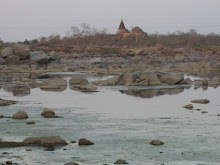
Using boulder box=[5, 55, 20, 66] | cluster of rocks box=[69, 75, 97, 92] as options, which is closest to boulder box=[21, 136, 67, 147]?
cluster of rocks box=[69, 75, 97, 92]

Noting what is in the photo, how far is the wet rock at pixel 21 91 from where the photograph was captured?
19.6 meters

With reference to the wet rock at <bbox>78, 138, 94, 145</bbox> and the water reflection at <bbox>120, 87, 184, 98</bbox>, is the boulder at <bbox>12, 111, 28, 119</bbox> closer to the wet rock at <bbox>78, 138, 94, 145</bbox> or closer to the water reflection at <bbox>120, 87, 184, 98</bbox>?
the wet rock at <bbox>78, 138, 94, 145</bbox>

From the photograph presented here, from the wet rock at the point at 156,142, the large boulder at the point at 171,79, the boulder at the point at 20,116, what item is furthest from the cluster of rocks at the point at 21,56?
the wet rock at the point at 156,142

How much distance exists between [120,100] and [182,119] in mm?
5089

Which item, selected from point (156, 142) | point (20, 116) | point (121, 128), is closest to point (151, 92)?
point (20, 116)

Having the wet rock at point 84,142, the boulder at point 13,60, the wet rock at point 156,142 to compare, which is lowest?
the wet rock at point 156,142

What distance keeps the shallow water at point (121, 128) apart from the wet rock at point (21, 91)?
1.31m

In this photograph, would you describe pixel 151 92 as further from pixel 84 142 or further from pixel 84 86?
pixel 84 142

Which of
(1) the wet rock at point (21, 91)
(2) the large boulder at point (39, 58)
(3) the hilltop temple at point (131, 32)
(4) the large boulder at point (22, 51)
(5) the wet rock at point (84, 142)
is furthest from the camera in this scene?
(3) the hilltop temple at point (131, 32)

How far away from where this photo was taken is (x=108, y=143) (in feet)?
29.7

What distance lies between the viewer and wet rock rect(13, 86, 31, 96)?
19.6m

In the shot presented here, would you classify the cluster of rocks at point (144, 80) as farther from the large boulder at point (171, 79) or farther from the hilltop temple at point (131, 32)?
the hilltop temple at point (131, 32)

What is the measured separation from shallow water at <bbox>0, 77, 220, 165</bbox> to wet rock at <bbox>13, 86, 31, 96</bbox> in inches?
51.6

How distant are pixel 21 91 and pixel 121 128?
10.7 metres
